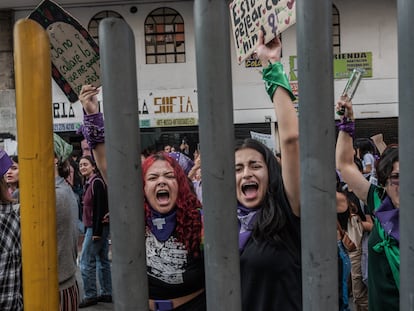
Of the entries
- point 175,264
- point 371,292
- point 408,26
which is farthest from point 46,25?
point 371,292

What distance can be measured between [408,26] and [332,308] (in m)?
0.55

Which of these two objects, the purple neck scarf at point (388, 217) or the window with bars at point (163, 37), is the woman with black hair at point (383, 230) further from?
the window with bars at point (163, 37)

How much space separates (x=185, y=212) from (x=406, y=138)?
1.61 meters

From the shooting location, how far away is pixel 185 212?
246cm

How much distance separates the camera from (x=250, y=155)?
88.9 inches

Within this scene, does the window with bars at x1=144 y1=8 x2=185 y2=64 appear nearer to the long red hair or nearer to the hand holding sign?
the long red hair

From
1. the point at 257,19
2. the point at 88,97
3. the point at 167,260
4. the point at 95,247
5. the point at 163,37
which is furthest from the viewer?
the point at 163,37

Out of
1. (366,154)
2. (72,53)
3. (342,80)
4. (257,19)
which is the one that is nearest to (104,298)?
(72,53)

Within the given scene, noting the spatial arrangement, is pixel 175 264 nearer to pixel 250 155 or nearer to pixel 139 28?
pixel 250 155

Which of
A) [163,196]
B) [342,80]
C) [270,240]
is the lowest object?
[270,240]

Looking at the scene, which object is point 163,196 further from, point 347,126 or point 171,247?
point 347,126

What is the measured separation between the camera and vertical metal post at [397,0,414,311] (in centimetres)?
94

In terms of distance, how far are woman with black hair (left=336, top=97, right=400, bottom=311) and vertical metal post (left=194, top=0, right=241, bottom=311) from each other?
1.40m

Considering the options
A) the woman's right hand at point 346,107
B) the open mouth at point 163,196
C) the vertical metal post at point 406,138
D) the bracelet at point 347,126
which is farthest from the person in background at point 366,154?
the vertical metal post at point 406,138
